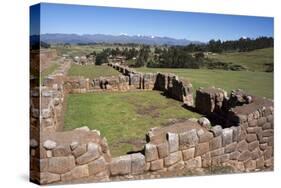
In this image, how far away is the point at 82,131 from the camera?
10.6 m

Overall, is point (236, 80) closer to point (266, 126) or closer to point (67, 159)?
point (266, 126)

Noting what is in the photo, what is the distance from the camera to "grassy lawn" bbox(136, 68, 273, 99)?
12656 millimetres

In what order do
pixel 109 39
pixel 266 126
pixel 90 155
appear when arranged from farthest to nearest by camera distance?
pixel 266 126
pixel 109 39
pixel 90 155

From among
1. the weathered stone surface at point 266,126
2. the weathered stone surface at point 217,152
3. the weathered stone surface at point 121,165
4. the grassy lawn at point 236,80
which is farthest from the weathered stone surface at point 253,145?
the weathered stone surface at point 121,165

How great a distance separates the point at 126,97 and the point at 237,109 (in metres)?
2.64

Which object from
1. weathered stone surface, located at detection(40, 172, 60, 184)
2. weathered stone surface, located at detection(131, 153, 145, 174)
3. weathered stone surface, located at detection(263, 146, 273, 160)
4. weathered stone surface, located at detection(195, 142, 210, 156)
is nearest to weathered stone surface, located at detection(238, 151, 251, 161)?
weathered stone surface, located at detection(263, 146, 273, 160)

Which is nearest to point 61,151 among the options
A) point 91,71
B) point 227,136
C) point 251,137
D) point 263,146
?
point 91,71

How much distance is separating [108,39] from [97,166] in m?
2.74

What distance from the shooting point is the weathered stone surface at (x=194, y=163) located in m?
11.4

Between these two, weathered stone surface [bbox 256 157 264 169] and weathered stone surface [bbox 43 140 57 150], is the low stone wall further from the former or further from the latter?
weathered stone surface [bbox 256 157 264 169]

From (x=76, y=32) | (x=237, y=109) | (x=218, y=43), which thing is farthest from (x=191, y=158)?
(x=76, y=32)

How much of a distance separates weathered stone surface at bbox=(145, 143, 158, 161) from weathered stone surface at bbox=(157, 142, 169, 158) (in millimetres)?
92

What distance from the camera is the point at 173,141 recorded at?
11000 mm

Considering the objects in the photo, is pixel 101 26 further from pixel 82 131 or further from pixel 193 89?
pixel 193 89
